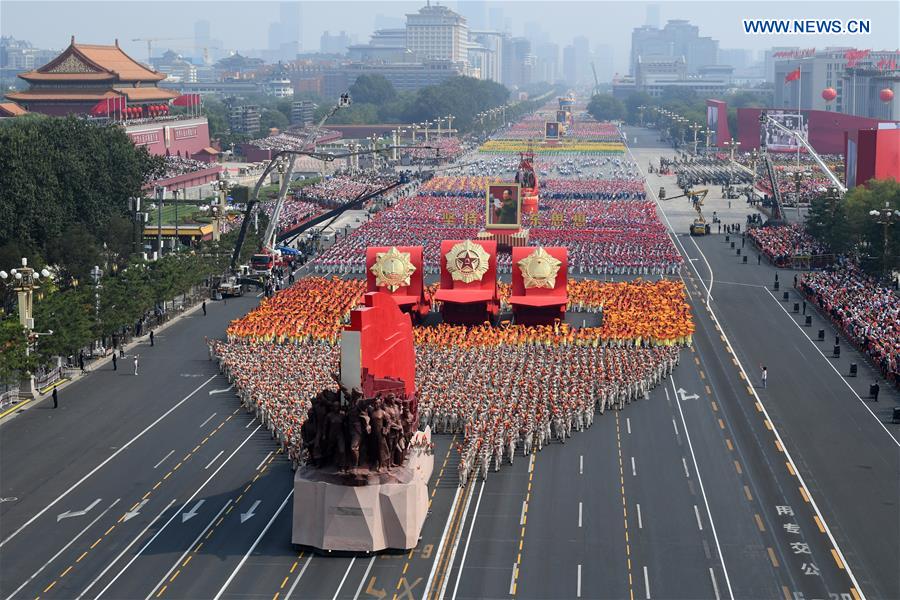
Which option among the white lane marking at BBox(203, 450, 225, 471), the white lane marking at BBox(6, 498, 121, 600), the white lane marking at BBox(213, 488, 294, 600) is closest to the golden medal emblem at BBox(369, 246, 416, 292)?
the white lane marking at BBox(203, 450, 225, 471)

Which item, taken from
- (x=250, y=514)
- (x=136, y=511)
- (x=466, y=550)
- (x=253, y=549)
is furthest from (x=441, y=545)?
(x=136, y=511)

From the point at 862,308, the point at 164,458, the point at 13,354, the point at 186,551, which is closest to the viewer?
the point at 186,551

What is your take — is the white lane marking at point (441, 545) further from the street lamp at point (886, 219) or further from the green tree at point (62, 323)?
the street lamp at point (886, 219)

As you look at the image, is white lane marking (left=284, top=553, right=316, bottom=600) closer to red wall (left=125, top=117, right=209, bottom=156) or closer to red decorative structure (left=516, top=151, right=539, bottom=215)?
red decorative structure (left=516, top=151, right=539, bottom=215)

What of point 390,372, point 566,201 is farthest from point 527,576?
point 566,201

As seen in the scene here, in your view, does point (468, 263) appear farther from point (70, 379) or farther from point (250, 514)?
point (250, 514)

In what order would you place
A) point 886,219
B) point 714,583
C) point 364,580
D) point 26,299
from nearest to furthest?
point 714,583 < point 364,580 < point 26,299 < point 886,219

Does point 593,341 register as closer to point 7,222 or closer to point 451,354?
point 451,354
